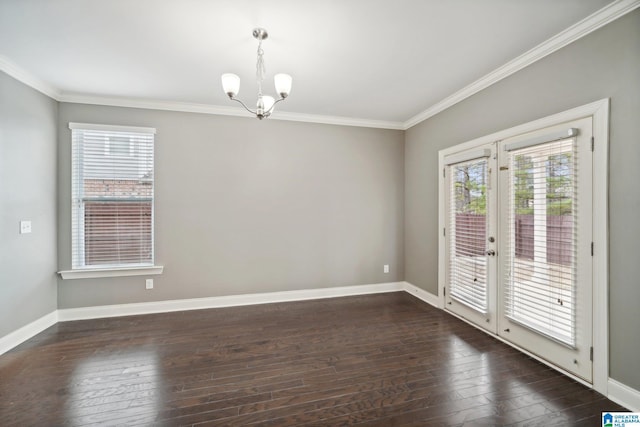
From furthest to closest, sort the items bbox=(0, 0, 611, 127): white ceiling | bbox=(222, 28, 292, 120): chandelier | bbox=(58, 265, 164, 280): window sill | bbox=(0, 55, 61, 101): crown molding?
bbox=(58, 265, 164, 280): window sill < bbox=(0, 55, 61, 101): crown molding < bbox=(222, 28, 292, 120): chandelier < bbox=(0, 0, 611, 127): white ceiling

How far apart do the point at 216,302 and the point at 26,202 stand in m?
2.41

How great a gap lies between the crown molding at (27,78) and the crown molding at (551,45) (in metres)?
4.81

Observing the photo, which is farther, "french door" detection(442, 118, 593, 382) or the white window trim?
the white window trim

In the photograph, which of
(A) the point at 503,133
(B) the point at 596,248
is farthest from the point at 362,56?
(B) the point at 596,248

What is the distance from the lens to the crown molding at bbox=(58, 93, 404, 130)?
3490 mm

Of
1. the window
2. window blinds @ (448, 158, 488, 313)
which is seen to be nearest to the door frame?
window blinds @ (448, 158, 488, 313)

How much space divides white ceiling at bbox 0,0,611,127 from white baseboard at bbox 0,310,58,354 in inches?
107

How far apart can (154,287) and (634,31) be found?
5334mm

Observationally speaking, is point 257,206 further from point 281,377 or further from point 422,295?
point 422,295

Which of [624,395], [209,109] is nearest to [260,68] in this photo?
[209,109]

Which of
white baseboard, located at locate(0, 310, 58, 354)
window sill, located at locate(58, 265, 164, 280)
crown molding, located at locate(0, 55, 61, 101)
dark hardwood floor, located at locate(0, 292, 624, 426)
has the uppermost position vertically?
crown molding, located at locate(0, 55, 61, 101)

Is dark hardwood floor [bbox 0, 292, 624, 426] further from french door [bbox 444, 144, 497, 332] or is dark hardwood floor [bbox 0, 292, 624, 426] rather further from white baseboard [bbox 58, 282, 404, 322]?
french door [bbox 444, 144, 497, 332]

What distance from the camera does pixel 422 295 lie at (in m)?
4.25

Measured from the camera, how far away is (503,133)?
2.87 metres
